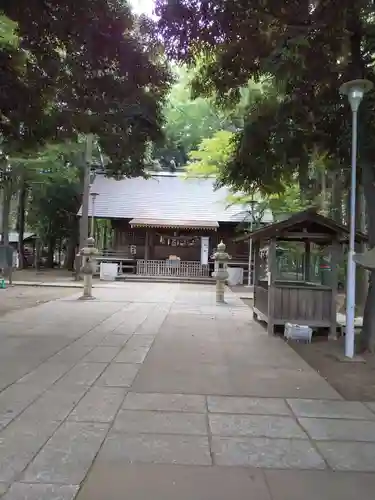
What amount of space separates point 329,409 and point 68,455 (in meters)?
2.89

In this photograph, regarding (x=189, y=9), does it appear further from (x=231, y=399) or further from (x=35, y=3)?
(x=231, y=399)

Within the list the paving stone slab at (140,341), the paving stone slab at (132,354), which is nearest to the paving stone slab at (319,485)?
the paving stone slab at (132,354)

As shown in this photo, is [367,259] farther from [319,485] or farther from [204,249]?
[204,249]

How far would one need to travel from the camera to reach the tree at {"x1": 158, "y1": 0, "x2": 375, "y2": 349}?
26.0ft

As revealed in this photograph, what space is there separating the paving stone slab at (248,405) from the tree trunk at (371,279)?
4240 mm

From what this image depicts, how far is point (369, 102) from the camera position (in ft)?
30.8

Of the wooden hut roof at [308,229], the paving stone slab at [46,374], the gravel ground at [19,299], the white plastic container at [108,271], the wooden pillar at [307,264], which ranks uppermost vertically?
the wooden hut roof at [308,229]

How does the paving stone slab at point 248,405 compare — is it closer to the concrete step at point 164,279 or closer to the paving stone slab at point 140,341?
the paving stone slab at point 140,341

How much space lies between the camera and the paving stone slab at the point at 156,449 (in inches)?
154

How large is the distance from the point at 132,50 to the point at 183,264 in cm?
2193

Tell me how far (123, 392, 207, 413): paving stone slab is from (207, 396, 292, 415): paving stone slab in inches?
5.0

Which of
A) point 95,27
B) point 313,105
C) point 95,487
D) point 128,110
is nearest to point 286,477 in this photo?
point 95,487

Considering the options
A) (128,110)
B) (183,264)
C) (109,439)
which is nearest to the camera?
(109,439)

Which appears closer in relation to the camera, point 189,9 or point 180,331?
point 189,9
